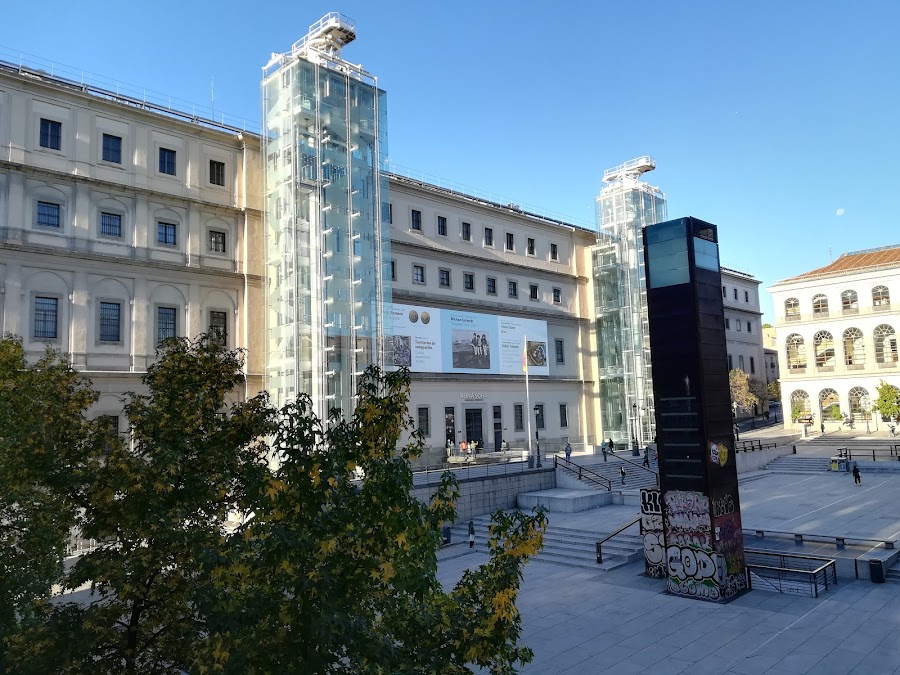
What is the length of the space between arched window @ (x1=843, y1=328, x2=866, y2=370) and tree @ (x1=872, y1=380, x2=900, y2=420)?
430cm

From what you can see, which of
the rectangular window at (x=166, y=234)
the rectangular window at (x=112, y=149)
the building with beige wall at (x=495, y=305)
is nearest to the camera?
the rectangular window at (x=112, y=149)

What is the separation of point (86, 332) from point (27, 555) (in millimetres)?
23750

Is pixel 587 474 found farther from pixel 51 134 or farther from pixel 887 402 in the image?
pixel 887 402

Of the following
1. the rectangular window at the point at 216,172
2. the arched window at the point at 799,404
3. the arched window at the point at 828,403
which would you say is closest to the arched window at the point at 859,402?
the arched window at the point at 828,403

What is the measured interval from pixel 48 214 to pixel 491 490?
25.1m

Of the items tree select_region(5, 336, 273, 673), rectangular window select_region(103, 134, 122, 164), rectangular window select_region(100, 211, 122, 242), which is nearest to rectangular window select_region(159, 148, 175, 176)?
rectangular window select_region(103, 134, 122, 164)

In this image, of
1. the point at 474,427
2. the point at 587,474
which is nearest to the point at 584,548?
the point at 587,474

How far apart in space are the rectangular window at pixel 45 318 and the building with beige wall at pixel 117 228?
0.15ft

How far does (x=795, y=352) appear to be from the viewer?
70625 millimetres

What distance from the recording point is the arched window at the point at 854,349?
66000mm

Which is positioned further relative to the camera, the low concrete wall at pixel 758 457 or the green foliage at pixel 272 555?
the low concrete wall at pixel 758 457

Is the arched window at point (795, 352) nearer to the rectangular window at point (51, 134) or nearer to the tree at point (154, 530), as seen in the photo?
the rectangular window at point (51, 134)

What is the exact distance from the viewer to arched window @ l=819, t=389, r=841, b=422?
220 ft

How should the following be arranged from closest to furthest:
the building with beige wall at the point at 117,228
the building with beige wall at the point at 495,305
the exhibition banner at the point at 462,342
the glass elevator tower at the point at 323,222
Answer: the building with beige wall at the point at 117,228 < the glass elevator tower at the point at 323,222 < the exhibition banner at the point at 462,342 < the building with beige wall at the point at 495,305
